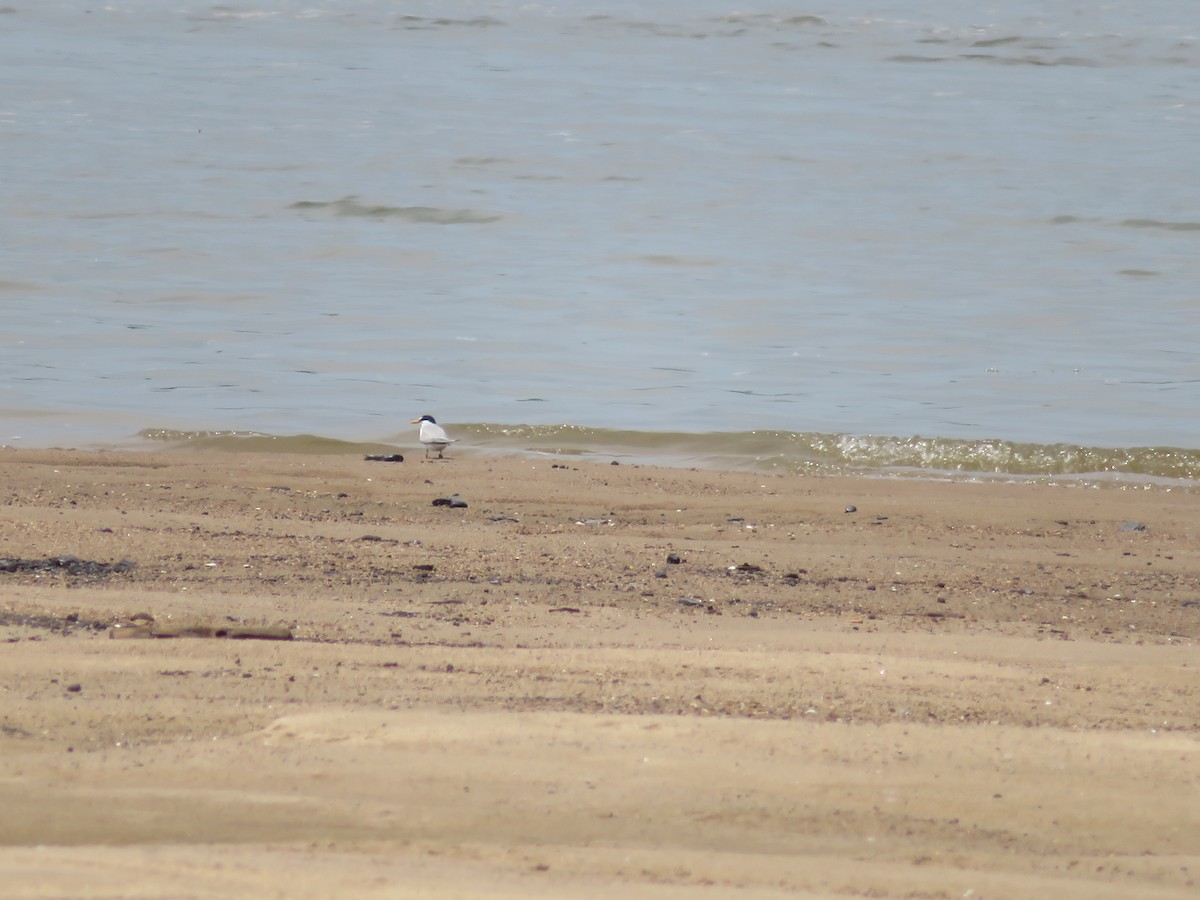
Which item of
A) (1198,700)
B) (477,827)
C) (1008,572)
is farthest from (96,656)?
(1008,572)

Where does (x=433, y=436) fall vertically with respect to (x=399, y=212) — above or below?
below

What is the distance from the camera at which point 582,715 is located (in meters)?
3.59

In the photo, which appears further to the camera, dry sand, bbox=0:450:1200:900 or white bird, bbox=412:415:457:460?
white bird, bbox=412:415:457:460

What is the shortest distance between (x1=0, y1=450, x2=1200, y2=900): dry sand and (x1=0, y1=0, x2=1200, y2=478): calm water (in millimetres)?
3355

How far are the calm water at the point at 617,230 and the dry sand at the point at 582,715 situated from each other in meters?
3.35

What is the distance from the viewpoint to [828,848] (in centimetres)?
298

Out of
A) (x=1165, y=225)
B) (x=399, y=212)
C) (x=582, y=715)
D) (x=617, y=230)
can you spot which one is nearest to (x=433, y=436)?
(x=582, y=715)

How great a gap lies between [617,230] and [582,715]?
48.1ft

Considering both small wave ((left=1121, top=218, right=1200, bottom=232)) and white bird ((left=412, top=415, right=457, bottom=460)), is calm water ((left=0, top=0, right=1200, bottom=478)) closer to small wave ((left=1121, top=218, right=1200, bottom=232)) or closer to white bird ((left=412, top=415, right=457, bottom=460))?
small wave ((left=1121, top=218, right=1200, bottom=232))

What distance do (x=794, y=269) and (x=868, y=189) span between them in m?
5.58

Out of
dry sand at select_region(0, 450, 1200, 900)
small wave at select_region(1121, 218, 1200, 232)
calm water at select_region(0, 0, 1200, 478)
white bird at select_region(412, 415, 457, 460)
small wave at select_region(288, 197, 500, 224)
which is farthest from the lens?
small wave at select_region(288, 197, 500, 224)

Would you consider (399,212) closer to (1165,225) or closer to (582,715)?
(1165,225)

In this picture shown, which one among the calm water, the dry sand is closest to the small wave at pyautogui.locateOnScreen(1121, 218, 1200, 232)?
the calm water

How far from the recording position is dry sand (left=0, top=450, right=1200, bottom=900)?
2.88 meters
